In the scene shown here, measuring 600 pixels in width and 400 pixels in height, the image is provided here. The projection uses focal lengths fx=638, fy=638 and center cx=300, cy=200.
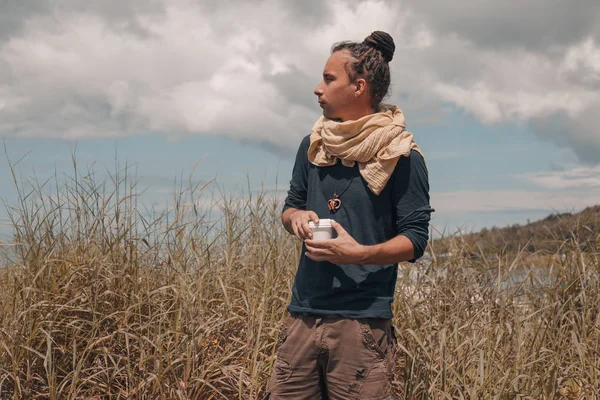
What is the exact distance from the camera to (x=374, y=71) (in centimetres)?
287

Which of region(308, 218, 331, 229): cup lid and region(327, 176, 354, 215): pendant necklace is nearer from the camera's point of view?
region(308, 218, 331, 229): cup lid

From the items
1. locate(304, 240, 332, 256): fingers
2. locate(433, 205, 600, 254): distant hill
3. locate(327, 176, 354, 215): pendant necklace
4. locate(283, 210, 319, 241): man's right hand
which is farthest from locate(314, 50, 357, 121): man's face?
locate(433, 205, 600, 254): distant hill

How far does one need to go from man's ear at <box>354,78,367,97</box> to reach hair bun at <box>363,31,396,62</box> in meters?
0.19

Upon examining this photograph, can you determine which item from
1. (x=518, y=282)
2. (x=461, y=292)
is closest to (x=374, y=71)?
(x=461, y=292)

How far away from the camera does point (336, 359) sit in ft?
8.69

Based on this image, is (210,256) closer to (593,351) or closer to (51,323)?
(51,323)

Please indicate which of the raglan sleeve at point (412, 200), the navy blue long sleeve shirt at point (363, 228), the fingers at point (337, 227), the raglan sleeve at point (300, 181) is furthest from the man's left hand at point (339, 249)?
the raglan sleeve at point (300, 181)

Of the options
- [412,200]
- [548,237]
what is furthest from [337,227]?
[548,237]

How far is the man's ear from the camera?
112 inches

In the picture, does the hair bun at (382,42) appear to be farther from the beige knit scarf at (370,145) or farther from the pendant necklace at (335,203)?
the pendant necklace at (335,203)

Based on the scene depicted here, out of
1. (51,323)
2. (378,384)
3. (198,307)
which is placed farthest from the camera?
(198,307)

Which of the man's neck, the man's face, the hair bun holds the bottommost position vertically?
the man's neck

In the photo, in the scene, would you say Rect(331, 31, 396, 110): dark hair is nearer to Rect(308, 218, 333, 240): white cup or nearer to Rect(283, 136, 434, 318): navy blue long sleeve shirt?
→ Rect(283, 136, 434, 318): navy blue long sleeve shirt

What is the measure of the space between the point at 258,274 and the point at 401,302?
1034 millimetres
